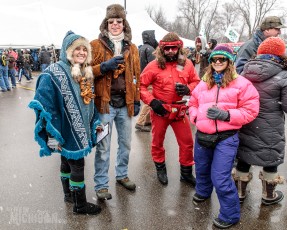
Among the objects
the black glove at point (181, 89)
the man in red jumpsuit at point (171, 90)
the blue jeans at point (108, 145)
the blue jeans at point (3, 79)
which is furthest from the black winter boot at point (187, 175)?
the blue jeans at point (3, 79)

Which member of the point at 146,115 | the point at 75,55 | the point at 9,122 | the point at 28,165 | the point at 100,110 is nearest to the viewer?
the point at 75,55

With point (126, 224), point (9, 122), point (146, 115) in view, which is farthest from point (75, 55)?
point (9, 122)

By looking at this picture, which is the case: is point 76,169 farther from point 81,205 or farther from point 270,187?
point 270,187

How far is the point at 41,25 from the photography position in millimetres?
16672

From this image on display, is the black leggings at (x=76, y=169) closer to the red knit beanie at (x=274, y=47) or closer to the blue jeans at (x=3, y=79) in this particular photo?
the red knit beanie at (x=274, y=47)

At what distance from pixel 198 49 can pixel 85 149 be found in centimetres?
531

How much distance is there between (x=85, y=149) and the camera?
2994mm

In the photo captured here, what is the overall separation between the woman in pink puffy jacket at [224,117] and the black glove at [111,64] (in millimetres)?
894

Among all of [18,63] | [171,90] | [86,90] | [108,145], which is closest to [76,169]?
[108,145]

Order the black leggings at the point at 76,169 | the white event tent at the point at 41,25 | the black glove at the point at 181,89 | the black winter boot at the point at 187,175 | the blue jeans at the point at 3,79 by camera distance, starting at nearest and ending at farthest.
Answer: the black leggings at the point at 76,169, the black glove at the point at 181,89, the black winter boot at the point at 187,175, the blue jeans at the point at 3,79, the white event tent at the point at 41,25

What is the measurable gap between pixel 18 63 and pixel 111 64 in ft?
48.9

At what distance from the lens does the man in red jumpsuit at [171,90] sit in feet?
11.6

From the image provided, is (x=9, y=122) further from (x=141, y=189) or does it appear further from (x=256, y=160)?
(x=256, y=160)

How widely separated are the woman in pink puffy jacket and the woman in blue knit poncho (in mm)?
1146
